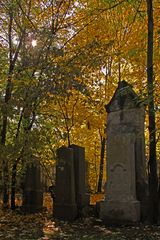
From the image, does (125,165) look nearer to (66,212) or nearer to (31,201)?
(66,212)

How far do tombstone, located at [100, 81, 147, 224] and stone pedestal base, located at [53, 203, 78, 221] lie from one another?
96 centimetres

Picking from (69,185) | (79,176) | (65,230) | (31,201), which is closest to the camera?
(65,230)

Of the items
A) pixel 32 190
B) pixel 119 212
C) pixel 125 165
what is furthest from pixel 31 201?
pixel 125 165

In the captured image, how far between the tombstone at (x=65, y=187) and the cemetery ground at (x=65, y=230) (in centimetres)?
36

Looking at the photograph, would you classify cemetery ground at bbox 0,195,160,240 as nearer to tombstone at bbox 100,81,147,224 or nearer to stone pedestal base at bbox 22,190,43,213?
tombstone at bbox 100,81,147,224

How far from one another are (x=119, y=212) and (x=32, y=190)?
4.00 m

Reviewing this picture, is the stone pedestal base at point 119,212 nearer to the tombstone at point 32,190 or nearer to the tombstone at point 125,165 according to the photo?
the tombstone at point 125,165

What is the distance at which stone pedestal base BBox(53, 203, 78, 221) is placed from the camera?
35.0 feet

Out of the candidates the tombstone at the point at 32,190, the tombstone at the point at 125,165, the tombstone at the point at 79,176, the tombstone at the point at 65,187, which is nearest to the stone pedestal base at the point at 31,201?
the tombstone at the point at 32,190

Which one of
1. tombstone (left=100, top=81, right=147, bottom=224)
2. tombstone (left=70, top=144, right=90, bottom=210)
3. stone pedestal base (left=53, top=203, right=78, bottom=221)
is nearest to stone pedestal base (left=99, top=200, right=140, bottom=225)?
tombstone (left=100, top=81, right=147, bottom=224)

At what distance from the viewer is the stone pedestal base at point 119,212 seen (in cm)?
970

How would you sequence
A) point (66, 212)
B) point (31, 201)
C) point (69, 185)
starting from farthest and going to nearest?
point (31, 201) → point (69, 185) → point (66, 212)

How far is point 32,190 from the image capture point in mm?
12688

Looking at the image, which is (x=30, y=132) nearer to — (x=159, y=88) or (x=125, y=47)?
(x=159, y=88)
